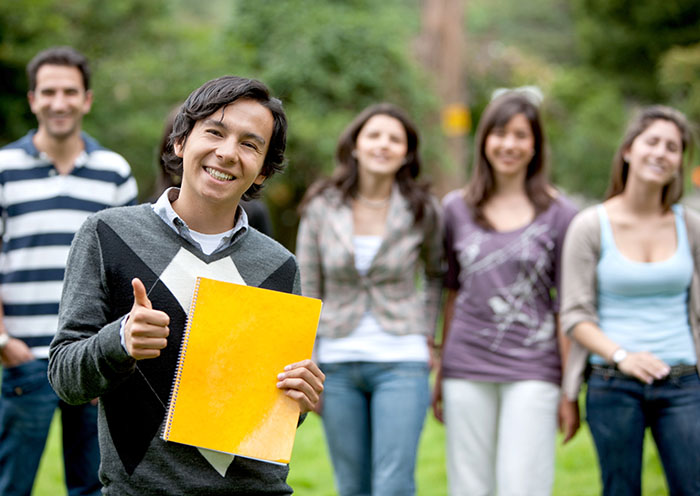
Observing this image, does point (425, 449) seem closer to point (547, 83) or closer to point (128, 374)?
point (128, 374)

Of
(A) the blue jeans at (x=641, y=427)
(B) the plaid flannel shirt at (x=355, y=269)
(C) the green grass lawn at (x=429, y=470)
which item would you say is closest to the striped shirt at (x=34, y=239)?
(B) the plaid flannel shirt at (x=355, y=269)

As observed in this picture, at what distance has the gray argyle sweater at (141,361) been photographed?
6.46 feet

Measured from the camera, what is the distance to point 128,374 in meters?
1.88

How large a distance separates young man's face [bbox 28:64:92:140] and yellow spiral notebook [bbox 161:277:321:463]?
205 cm

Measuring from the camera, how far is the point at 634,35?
13391 millimetres

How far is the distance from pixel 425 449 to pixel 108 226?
4777 millimetres

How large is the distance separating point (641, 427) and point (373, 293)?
128 centimetres

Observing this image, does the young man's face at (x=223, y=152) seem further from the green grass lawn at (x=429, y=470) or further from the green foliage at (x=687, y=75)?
the green foliage at (x=687, y=75)

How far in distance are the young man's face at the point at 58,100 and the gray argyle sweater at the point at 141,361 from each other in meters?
1.78

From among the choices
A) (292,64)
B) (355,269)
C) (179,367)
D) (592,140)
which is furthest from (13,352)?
(592,140)

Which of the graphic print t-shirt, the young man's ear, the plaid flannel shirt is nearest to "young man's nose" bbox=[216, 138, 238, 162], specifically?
the young man's ear

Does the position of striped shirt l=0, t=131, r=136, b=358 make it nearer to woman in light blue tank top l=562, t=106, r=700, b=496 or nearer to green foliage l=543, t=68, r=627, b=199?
woman in light blue tank top l=562, t=106, r=700, b=496

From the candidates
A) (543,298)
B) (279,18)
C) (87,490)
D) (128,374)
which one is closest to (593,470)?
(543,298)

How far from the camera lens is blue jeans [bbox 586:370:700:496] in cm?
333
